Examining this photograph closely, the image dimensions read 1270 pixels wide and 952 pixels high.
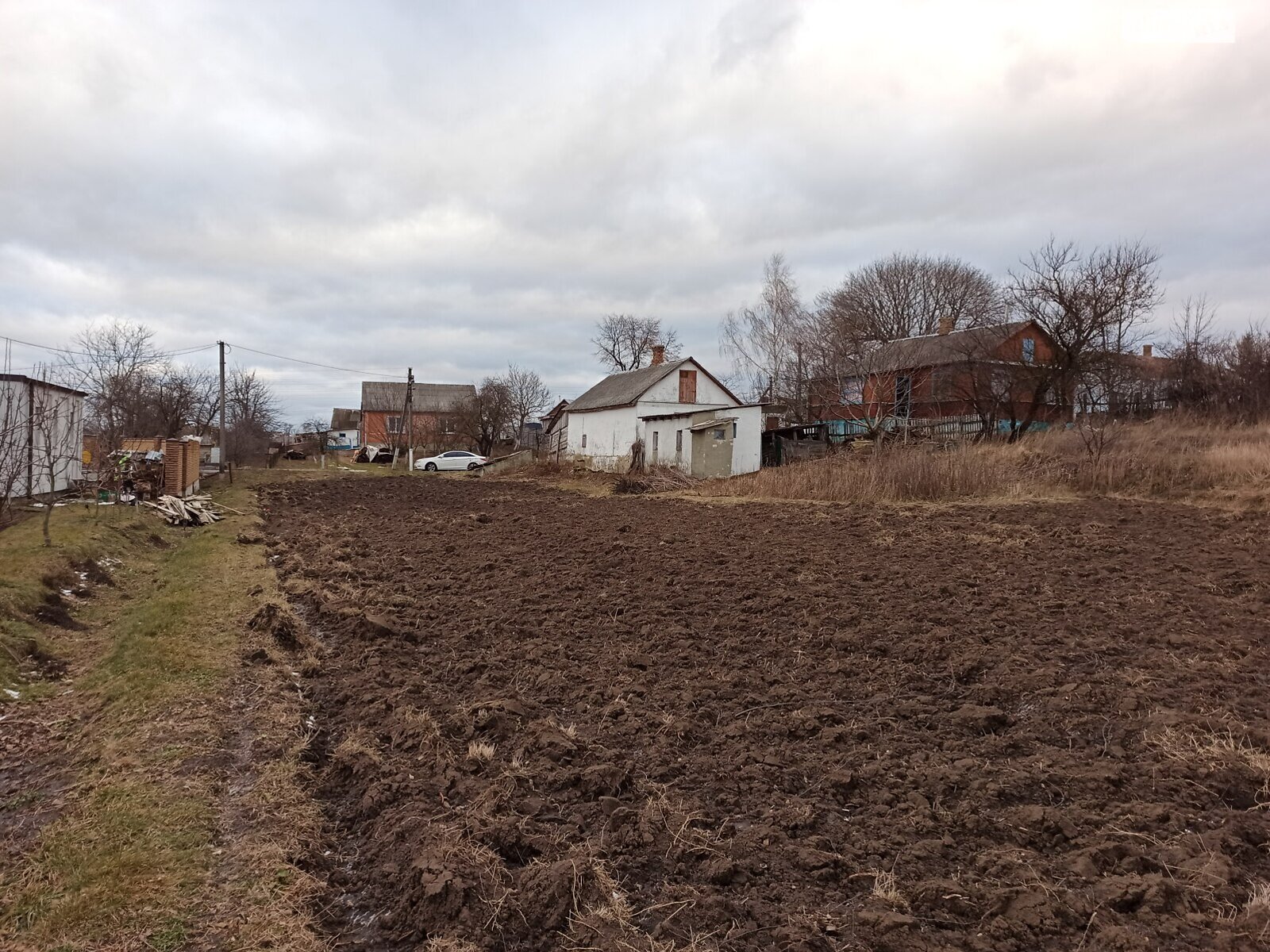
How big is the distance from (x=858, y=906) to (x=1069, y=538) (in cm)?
1023

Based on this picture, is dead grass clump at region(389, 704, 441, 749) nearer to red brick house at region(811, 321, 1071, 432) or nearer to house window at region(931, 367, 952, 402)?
red brick house at region(811, 321, 1071, 432)

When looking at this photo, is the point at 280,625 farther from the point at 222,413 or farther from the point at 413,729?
the point at 222,413

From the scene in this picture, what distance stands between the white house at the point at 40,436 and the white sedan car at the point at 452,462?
24.8m

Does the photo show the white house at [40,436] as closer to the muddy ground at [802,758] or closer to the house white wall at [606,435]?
the muddy ground at [802,758]

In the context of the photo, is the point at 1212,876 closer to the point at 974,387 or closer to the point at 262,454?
the point at 974,387

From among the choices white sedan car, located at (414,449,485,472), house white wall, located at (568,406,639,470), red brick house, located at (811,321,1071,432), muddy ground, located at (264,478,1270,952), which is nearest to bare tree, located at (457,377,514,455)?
white sedan car, located at (414,449,485,472)

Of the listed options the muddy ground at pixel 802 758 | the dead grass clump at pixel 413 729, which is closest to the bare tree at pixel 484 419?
the muddy ground at pixel 802 758

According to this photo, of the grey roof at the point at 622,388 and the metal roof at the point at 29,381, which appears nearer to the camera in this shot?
the metal roof at the point at 29,381

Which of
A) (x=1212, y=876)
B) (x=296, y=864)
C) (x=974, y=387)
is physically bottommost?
(x=296, y=864)

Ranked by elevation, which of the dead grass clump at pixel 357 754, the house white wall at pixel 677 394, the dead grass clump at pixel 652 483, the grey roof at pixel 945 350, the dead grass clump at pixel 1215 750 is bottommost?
the dead grass clump at pixel 357 754

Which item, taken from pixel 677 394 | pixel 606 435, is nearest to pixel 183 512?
pixel 606 435

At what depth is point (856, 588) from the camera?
8414 mm

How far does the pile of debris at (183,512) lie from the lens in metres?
14.2

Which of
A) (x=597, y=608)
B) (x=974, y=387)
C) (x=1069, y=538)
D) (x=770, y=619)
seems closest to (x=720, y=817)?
(x=770, y=619)
